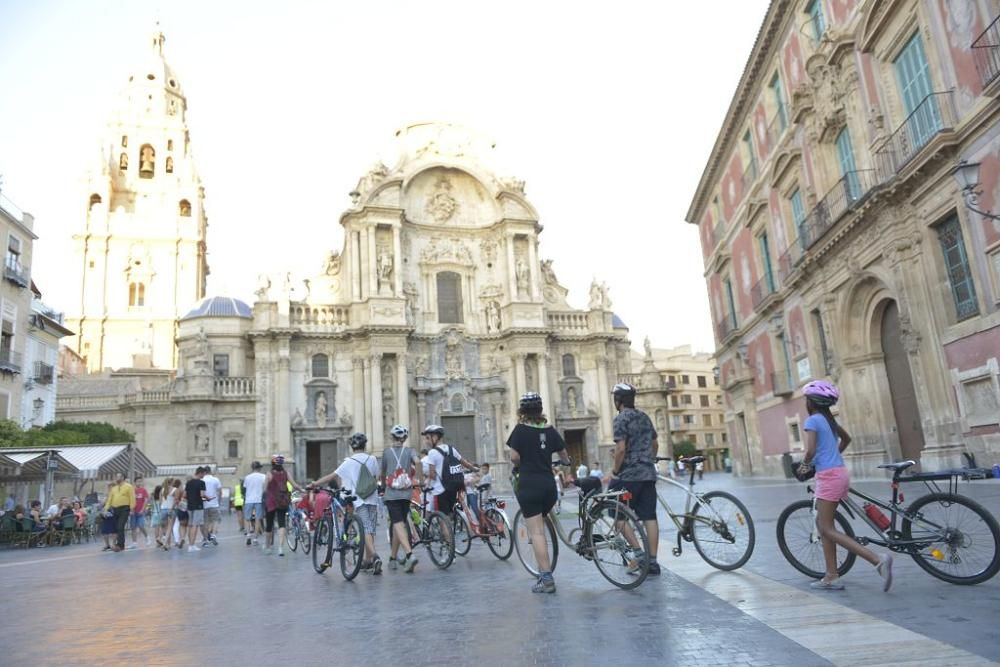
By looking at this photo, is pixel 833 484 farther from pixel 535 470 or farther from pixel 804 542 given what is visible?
pixel 535 470

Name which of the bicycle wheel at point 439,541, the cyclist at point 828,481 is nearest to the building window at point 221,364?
the bicycle wheel at point 439,541

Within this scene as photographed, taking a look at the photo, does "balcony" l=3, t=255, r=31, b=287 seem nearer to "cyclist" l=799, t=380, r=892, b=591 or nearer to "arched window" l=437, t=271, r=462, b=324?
"arched window" l=437, t=271, r=462, b=324

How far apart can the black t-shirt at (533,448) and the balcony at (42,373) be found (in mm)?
27792

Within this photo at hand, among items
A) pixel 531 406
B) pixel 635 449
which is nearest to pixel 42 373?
pixel 531 406

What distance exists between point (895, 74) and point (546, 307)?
23.8 m

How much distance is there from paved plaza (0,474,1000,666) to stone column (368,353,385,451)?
24.0 metres

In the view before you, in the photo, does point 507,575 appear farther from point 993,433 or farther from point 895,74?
point 895,74

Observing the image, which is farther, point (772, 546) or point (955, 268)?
point (955, 268)

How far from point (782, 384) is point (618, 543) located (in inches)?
762

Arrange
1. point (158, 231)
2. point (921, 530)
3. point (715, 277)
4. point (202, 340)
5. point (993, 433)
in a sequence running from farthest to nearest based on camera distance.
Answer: point (158, 231) → point (202, 340) → point (715, 277) → point (993, 433) → point (921, 530)

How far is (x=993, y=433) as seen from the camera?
1298 centimetres

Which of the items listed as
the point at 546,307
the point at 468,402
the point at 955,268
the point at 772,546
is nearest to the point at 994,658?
the point at 772,546

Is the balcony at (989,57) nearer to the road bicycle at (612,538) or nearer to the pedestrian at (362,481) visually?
the road bicycle at (612,538)

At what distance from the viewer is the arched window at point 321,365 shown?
34209 millimetres
